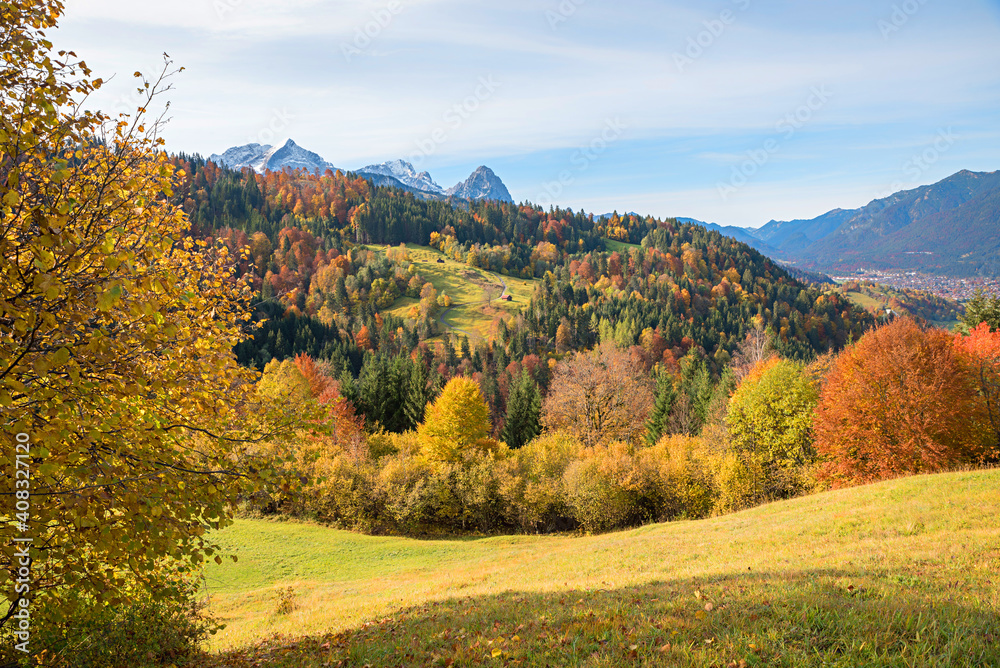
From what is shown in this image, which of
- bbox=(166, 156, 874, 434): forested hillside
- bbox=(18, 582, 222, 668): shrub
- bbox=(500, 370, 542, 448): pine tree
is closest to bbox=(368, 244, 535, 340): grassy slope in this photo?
bbox=(166, 156, 874, 434): forested hillside

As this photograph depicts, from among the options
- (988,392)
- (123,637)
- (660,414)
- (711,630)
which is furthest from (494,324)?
(711,630)

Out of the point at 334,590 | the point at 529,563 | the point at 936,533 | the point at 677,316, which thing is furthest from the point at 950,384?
the point at 677,316

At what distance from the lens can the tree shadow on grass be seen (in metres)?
6.65

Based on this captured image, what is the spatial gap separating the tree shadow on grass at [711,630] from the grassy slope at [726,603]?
3cm

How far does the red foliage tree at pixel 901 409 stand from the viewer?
32250mm

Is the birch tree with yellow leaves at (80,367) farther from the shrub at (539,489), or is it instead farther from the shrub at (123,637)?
the shrub at (539,489)

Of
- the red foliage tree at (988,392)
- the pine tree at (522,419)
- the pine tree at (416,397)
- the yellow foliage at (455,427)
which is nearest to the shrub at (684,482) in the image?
the yellow foliage at (455,427)

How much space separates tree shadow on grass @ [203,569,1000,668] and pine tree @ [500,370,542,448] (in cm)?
5529

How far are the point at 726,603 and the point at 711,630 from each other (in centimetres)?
150

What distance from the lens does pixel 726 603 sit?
902 centimetres

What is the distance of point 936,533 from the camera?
1628 centimetres

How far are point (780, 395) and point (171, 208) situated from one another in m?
46.3

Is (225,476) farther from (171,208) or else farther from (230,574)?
(230,574)

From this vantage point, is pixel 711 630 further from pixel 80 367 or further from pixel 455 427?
pixel 455 427
